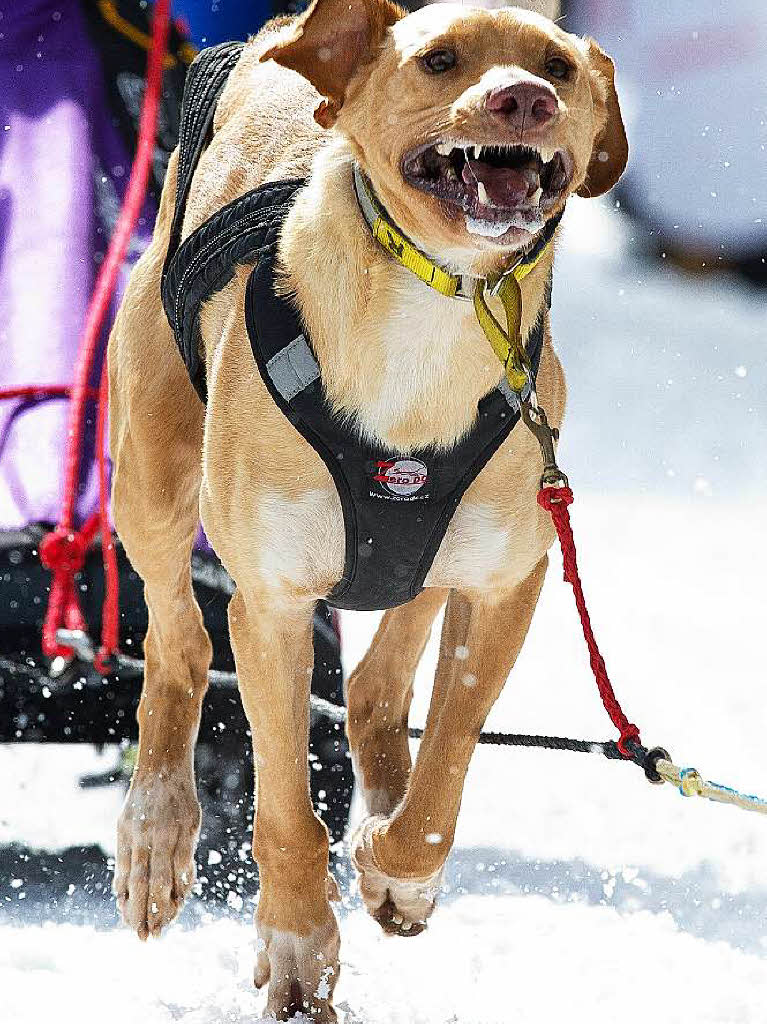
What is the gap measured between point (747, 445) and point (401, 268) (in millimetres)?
4877

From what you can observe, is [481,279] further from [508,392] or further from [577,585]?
[577,585]

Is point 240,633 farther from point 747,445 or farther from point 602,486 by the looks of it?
point 747,445

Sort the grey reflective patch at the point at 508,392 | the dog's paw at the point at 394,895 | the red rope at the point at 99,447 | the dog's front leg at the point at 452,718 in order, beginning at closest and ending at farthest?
1. the grey reflective patch at the point at 508,392
2. the dog's front leg at the point at 452,718
3. the dog's paw at the point at 394,895
4. the red rope at the point at 99,447

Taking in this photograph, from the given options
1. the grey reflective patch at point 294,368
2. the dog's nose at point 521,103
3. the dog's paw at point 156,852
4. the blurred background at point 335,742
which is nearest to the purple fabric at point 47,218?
the blurred background at point 335,742

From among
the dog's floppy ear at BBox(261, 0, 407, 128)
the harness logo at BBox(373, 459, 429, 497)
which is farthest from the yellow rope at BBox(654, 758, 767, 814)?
the dog's floppy ear at BBox(261, 0, 407, 128)

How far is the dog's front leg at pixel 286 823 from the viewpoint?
276cm

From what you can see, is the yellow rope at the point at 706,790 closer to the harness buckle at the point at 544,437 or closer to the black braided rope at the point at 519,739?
the black braided rope at the point at 519,739

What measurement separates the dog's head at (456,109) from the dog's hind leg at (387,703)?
4.35ft

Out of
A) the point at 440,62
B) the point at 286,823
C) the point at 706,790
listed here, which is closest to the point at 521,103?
the point at 440,62

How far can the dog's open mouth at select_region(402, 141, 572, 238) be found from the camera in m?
2.03

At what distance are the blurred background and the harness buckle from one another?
0.33m

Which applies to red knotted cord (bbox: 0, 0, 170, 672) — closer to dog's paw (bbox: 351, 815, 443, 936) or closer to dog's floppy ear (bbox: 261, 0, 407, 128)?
dog's paw (bbox: 351, 815, 443, 936)

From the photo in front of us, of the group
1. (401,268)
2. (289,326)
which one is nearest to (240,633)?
(289,326)

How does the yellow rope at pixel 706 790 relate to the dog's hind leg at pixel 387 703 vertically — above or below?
above
